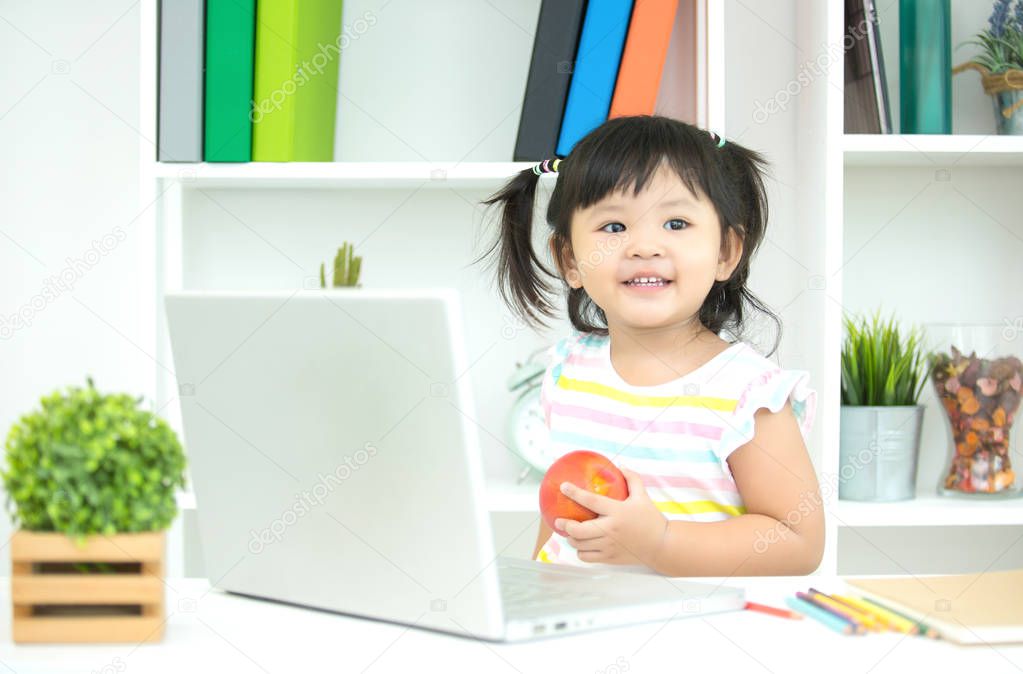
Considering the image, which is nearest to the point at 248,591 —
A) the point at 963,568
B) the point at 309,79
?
the point at 309,79

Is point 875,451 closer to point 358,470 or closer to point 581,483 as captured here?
point 581,483

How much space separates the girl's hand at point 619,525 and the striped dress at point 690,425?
21 centimetres

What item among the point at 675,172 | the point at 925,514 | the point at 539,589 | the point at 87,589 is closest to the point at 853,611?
the point at 539,589

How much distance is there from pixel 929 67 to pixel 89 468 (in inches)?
67.6

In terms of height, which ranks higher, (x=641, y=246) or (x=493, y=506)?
(x=641, y=246)

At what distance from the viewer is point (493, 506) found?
74.1 inches

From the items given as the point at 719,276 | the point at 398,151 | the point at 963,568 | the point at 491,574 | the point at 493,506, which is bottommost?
the point at 963,568

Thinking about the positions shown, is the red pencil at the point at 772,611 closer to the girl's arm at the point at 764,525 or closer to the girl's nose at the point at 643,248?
the girl's arm at the point at 764,525

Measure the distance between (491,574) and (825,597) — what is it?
10.8 inches

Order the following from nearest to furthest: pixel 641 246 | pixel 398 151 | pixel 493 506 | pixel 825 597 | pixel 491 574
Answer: pixel 491 574 < pixel 825 597 < pixel 641 246 < pixel 493 506 < pixel 398 151

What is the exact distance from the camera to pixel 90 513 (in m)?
0.67

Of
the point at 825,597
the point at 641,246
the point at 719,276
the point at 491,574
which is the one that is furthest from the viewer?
the point at 719,276

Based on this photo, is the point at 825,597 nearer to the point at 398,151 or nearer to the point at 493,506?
the point at 493,506

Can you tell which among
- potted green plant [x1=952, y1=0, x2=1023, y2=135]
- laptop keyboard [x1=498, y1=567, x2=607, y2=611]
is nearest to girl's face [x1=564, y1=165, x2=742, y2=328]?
laptop keyboard [x1=498, y1=567, x2=607, y2=611]
